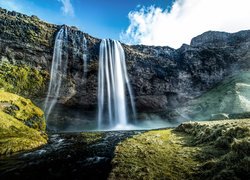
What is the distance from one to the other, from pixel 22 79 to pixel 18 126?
3058 cm

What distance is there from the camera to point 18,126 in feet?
73.0

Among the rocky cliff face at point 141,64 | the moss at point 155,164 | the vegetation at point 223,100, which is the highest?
the rocky cliff face at point 141,64

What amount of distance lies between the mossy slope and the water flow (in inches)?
918

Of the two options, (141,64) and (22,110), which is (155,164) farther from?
(141,64)

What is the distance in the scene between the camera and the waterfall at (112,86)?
6122 centimetres

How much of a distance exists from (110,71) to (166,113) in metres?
22.1

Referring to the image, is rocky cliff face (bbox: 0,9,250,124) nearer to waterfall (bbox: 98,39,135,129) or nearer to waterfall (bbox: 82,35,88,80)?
waterfall (bbox: 82,35,88,80)

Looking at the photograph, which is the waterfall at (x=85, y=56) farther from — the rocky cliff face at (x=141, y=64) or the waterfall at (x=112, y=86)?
the waterfall at (x=112, y=86)

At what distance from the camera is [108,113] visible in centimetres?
6372

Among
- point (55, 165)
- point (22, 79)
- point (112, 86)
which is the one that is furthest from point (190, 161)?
point (112, 86)

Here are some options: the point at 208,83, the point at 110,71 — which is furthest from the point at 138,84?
the point at 208,83

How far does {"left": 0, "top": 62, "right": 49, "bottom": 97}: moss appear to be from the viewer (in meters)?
46.7

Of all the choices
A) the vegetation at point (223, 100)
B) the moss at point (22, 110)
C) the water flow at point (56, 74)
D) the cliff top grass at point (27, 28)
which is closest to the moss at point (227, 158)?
the moss at point (22, 110)

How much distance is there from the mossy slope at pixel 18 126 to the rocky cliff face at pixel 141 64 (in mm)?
23957
